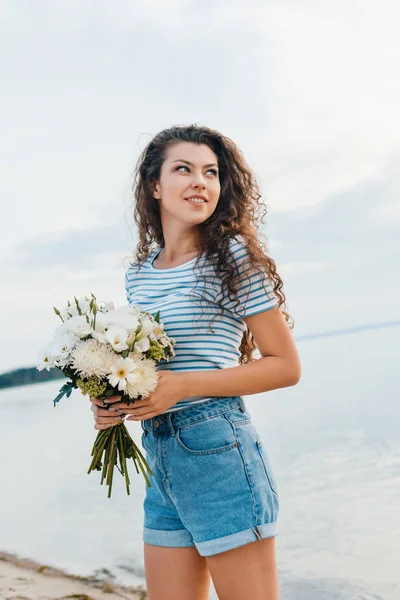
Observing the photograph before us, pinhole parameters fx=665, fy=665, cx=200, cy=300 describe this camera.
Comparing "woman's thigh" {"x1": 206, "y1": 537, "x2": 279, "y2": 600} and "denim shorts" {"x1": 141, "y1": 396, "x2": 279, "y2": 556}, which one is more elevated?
"denim shorts" {"x1": 141, "y1": 396, "x2": 279, "y2": 556}

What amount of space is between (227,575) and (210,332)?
2.43ft

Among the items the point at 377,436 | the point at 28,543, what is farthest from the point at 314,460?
the point at 28,543

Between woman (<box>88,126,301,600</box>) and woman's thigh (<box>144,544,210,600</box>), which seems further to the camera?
woman's thigh (<box>144,544,210,600</box>)

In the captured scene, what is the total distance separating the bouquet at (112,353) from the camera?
75.7 inches

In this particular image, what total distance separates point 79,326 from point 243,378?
528 millimetres

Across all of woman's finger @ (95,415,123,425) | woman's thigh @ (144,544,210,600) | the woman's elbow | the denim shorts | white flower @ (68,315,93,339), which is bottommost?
woman's thigh @ (144,544,210,600)

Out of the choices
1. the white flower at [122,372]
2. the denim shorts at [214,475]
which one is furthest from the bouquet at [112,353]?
the denim shorts at [214,475]

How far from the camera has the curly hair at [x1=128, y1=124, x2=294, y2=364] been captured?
217 centimetres

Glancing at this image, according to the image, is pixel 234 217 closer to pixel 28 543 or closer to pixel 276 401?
pixel 28 543

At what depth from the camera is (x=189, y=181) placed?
2.42 meters

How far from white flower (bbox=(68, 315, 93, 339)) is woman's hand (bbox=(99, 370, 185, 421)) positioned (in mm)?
211

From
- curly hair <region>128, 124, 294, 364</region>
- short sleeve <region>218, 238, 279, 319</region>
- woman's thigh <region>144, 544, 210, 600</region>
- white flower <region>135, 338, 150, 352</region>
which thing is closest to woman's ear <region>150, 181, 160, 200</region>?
curly hair <region>128, 124, 294, 364</region>

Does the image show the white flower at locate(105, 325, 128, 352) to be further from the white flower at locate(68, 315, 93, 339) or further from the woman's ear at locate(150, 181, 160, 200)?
the woman's ear at locate(150, 181, 160, 200)

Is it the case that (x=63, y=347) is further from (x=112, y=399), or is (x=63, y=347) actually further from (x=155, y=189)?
(x=155, y=189)
